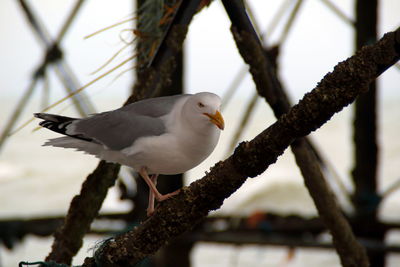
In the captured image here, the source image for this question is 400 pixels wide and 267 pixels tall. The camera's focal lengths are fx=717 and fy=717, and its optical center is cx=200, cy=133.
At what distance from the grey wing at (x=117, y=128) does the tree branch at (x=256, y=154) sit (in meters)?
0.09

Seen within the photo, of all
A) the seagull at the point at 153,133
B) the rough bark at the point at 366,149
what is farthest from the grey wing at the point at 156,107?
the rough bark at the point at 366,149

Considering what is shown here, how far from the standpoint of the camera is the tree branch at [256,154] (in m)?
0.72

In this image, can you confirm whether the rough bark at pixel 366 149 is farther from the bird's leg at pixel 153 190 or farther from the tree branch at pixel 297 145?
the bird's leg at pixel 153 190

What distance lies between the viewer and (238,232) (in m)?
2.04

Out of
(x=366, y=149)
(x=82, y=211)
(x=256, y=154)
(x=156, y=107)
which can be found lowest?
(x=256, y=154)

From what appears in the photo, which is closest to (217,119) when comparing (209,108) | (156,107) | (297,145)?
(209,108)

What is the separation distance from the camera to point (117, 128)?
86cm

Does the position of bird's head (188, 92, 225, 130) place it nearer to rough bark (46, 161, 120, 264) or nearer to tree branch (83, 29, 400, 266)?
tree branch (83, 29, 400, 266)

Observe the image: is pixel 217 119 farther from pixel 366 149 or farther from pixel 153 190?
pixel 366 149

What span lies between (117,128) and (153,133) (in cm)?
6

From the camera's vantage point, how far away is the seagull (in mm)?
773

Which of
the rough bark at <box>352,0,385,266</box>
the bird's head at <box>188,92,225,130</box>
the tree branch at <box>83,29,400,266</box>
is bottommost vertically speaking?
the tree branch at <box>83,29,400,266</box>

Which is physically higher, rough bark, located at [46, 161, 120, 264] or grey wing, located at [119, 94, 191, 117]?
rough bark, located at [46, 161, 120, 264]

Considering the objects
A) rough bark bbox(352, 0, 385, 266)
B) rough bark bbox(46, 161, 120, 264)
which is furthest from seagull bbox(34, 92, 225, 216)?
rough bark bbox(352, 0, 385, 266)
